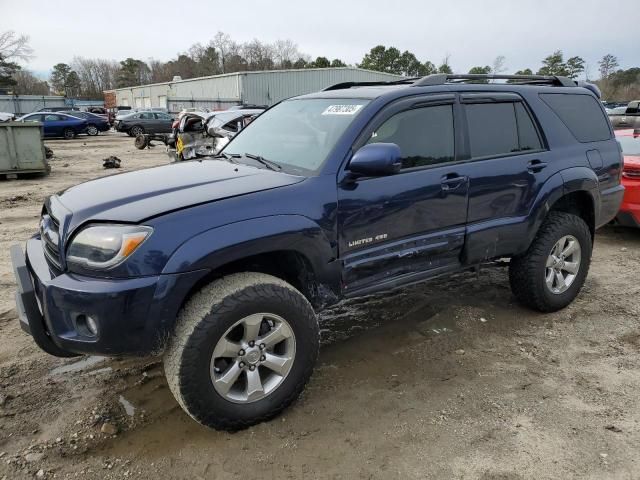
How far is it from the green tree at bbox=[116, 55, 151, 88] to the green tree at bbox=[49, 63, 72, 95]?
29.1 feet

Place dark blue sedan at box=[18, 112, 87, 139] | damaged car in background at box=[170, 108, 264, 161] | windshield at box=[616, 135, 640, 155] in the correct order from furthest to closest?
dark blue sedan at box=[18, 112, 87, 139], damaged car in background at box=[170, 108, 264, 161], windshield at box=[616, 135, 640, 155]

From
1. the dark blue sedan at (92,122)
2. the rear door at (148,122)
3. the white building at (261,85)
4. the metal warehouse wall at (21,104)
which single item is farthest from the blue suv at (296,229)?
the metal warehouse wall at (21,104)

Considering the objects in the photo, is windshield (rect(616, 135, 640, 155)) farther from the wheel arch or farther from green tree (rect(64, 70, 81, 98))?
green tree (rect(64, 70, 81, 98))

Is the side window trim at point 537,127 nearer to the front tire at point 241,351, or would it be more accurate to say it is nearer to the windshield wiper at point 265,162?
the windshield wiper at point 265,162

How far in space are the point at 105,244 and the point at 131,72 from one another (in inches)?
4013

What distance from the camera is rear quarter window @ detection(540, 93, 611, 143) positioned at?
418cm

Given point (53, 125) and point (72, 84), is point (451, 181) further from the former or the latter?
point (72, 84)

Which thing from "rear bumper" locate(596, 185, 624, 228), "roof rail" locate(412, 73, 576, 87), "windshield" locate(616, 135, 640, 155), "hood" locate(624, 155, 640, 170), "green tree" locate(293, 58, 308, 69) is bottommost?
"rear bumper" locate(596, 185, 624, 228)

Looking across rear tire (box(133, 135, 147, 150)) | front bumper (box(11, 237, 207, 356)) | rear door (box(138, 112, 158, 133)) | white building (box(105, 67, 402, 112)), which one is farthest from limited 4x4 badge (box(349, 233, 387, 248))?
white building (box(105, 67, 402, 112))

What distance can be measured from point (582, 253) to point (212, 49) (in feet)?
300

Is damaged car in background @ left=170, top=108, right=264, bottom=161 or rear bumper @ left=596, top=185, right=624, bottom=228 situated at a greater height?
damaged car in background @ left=170, top=108, right=264, bottom=161

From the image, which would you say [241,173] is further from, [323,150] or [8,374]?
[8,374]

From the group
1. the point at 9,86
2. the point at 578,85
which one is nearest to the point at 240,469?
the point at 578,85

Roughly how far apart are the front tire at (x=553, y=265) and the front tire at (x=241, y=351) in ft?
6.94
